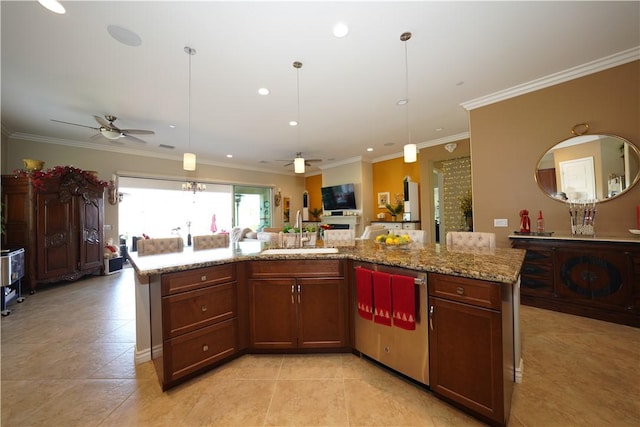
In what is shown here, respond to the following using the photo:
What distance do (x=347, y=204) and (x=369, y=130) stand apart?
10.0 ft

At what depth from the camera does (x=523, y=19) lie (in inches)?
87.4

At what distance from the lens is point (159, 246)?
2.73 meters

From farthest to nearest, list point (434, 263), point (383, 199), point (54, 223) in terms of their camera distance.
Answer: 1. point (383, 199)
2. point (54, 223)
3. point (434, 263)

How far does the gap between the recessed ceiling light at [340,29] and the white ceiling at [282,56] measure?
51 millimetres

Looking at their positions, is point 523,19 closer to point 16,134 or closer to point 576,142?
point 576,142

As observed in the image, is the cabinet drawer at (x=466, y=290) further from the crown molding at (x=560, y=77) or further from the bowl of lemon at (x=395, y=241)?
the crown molding at (x=560, y=77)

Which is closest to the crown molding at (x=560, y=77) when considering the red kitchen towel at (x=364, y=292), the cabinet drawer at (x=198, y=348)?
the red kitchen towel at (x=364, y=292)

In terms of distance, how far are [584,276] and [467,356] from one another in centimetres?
250

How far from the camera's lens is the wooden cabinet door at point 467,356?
4.57ft

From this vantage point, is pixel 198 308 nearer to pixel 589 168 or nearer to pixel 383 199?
pixel 589 168

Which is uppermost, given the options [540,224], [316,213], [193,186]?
[193,186]

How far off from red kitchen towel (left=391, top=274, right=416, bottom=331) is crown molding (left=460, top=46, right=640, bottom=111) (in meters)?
3.54

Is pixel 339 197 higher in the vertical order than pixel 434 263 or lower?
higher

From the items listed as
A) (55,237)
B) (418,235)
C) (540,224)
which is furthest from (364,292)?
(55,237)
